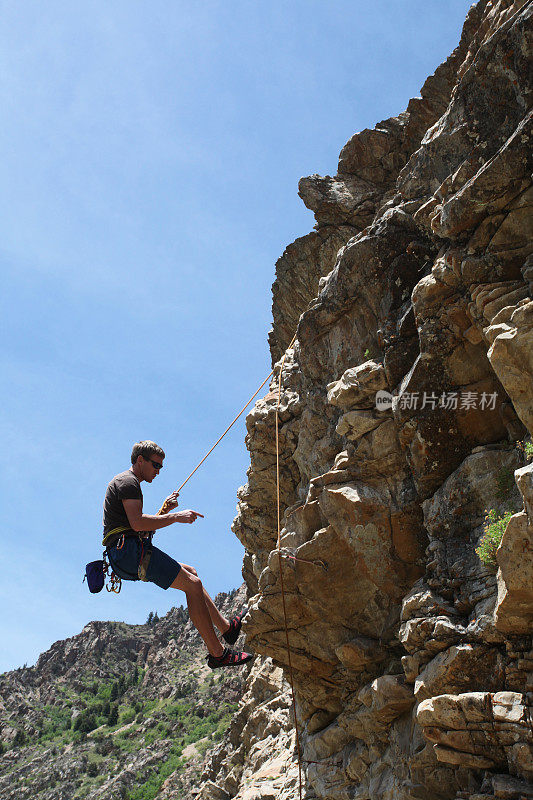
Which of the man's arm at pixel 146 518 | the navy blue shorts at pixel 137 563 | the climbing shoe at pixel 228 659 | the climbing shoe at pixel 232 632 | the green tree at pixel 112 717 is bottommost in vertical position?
the climbing shoe at pixel 228 659

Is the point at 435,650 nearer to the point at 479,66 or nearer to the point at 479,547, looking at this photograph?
the point at 479,547

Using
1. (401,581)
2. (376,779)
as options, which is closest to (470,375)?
(401,581)

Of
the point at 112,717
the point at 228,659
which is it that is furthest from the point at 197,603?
the point at 112,717

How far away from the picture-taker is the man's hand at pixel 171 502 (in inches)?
383

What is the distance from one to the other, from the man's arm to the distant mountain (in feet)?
120

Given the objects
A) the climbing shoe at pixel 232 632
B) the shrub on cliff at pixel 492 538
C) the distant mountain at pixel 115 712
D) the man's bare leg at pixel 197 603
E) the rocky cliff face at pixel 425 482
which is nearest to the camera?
the rocky cliff face at pixel 425 482

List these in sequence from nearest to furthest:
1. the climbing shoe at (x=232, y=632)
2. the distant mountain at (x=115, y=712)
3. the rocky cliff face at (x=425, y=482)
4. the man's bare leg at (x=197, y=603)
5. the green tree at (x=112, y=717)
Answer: the rocky cliff face at (x=425, y=482)
the man's bare leg at (x=197, y=603)
the climbing shoe at (x=232, y=632)
the distant mountain at (x=115, y=712)
the green tree at (x=112, y=717)

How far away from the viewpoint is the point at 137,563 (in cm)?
886

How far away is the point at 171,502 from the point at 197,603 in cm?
171

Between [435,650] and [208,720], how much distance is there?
51.2 metres

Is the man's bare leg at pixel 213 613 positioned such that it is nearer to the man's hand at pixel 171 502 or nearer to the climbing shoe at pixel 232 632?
the climbing shoe at pixel 232 632

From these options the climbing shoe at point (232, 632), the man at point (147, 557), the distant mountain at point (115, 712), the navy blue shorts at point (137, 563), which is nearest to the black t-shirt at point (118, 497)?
the man at point (147, 557)

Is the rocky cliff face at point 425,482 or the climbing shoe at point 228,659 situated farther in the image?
the climbing shoe at point 228,659

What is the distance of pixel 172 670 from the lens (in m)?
71.4
